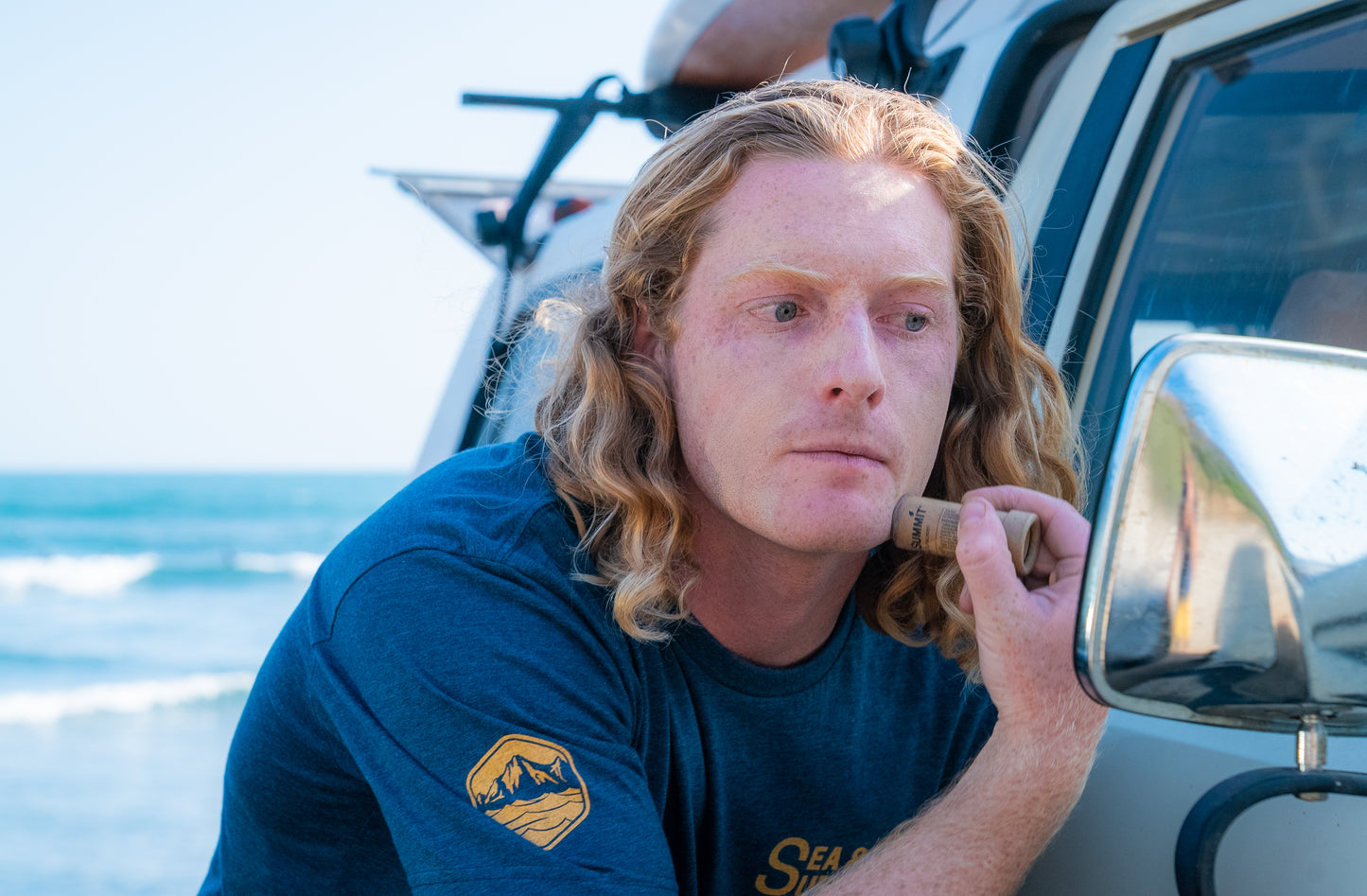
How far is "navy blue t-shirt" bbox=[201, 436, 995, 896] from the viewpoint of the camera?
128cm

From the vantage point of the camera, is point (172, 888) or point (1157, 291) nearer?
point (1157, 291)

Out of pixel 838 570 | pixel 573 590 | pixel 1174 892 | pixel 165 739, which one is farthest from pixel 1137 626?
pixel 165 739

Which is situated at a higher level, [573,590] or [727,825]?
[573,590]

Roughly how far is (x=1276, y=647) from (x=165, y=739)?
42.2 feet

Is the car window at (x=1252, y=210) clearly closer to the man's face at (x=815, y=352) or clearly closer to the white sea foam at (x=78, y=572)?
the man's face at (x=815, y=352)

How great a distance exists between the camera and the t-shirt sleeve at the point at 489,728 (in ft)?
4.09

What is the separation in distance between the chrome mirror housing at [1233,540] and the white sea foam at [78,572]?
24498mm

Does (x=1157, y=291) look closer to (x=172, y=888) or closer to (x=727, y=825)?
(x=727, y=825)

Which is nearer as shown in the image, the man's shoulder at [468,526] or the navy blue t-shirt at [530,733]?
the navy blue t-shirt at [530,733]

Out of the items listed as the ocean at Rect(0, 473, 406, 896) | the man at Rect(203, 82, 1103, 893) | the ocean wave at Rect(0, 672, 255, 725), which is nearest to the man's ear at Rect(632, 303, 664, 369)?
the man at Rect(203, 82, 1103, 893)

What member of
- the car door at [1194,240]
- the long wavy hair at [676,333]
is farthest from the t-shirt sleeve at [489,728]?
the car door at [1194,240]

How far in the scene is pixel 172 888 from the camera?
23.6 ft

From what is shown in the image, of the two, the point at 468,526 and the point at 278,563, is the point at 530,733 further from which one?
the point at 278,563

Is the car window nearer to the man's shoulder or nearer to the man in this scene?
the man
